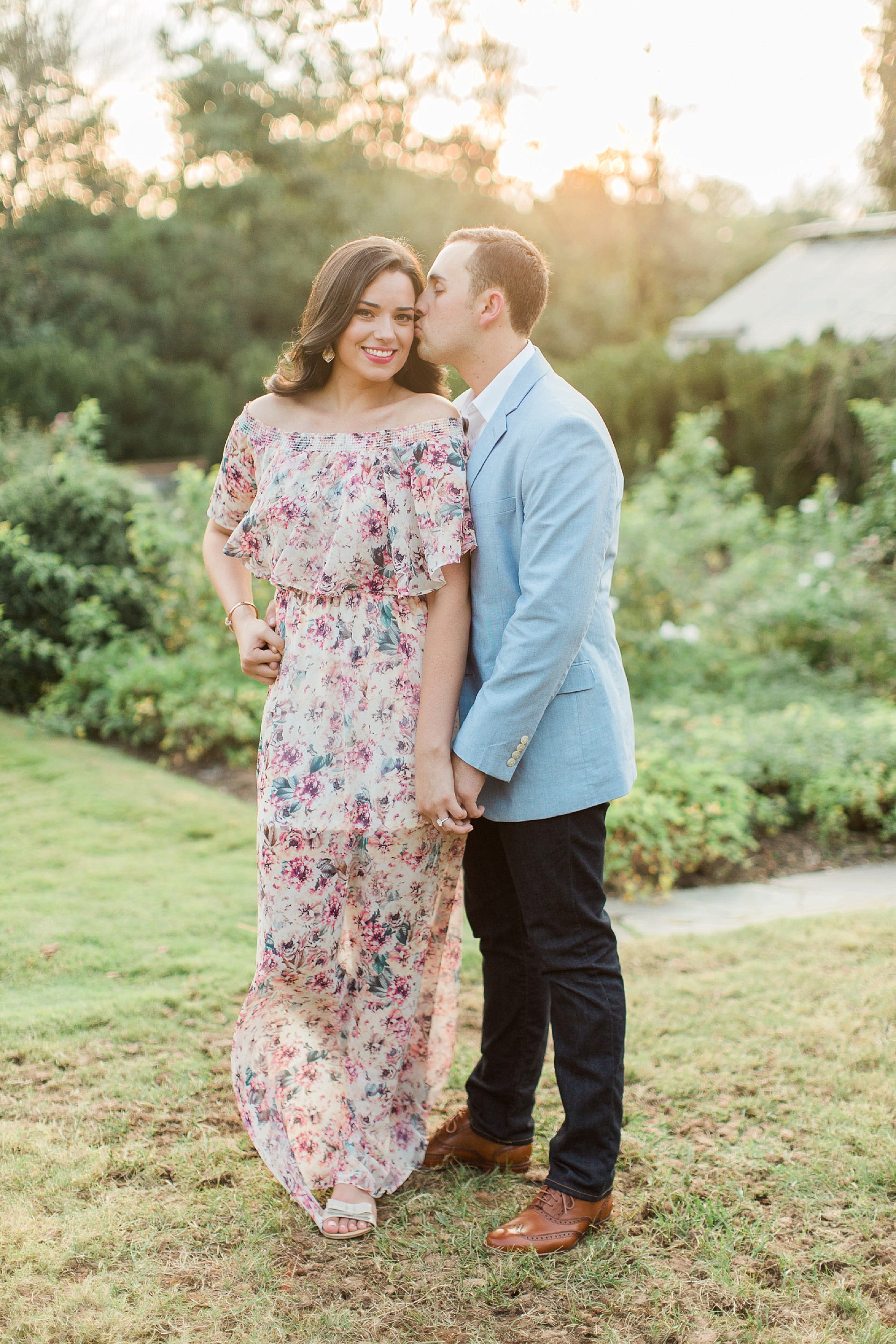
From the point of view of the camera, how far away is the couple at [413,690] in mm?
1971

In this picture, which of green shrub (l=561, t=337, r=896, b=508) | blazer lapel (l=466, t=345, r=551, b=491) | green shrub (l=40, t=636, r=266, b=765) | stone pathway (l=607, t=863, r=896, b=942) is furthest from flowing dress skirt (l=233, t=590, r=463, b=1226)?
green shrub (l=561, t=337, r=896, b=508)

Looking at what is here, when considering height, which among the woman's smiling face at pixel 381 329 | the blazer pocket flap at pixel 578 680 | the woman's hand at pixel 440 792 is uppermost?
the woman's smiling face at pixel 381 329

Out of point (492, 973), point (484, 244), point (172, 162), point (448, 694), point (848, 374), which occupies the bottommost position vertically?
point (492, 973)

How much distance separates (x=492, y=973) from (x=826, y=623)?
469cm

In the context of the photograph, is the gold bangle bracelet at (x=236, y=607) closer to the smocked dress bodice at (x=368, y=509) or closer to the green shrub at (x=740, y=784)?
the smocked dress bodice at (x=368, y=509)

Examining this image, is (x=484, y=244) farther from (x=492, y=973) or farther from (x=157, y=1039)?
(x=157, y=1039)

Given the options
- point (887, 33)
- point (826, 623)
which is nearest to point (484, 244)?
point (826, 623)

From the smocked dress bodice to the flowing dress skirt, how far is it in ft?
0.21

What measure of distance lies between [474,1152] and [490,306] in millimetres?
1860

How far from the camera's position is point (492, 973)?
7.71ft

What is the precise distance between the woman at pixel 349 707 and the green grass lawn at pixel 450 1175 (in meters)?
0.21

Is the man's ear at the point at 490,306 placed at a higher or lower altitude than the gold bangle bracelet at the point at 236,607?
higher

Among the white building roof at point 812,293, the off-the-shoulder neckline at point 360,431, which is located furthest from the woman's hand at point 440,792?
the white building roof at point 812,293
